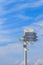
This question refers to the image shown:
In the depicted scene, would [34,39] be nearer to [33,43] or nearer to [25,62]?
[33,43]

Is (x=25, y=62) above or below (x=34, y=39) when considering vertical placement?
below

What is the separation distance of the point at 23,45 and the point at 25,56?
3.50 metres

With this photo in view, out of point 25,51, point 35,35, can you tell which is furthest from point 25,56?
point 35,35

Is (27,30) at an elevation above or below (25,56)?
above

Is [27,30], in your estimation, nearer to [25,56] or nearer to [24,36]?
[24,36]

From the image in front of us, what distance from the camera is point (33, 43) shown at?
8750 cm

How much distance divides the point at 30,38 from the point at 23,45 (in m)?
3.07

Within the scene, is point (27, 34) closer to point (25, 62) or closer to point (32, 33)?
point (32, 33)

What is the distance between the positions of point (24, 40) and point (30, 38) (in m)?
1.90

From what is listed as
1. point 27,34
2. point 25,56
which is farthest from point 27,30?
point 25,56

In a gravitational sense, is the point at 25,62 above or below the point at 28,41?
below

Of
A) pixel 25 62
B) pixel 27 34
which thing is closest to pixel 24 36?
pixel 27 34

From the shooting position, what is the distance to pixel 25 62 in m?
86.2

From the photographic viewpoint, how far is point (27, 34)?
8631cm
